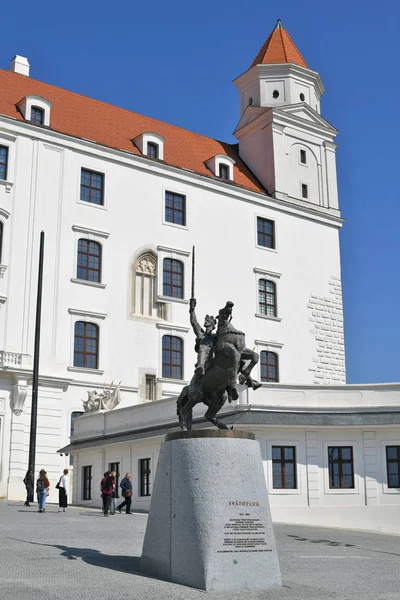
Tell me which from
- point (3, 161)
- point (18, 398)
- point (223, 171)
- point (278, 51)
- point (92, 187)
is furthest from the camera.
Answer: point (278, 51)

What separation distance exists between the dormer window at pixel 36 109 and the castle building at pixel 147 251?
0.23ft

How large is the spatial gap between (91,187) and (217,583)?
33.0 m

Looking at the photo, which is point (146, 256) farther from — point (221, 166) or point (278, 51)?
point (278, 51)

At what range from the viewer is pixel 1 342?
36.3 m

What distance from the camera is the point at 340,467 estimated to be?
2777cm

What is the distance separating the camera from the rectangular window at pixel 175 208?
146ft

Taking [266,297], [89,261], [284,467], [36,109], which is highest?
[36,109]

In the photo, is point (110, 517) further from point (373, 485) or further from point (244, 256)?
point (244, 256)

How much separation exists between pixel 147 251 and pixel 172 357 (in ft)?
18.9

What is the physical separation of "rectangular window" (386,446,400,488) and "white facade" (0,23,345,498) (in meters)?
9.81

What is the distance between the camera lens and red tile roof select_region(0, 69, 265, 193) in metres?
43.0

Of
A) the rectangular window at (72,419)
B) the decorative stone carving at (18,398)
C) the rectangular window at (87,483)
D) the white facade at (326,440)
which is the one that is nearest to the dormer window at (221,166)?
the rectangular window at (72,419)

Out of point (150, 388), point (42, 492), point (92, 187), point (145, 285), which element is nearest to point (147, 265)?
point (145, 285)

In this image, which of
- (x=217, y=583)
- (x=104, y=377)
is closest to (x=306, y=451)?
(x=104, y=377)
